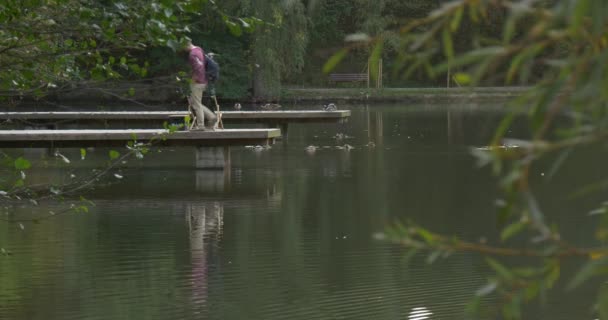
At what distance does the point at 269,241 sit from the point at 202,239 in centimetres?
56

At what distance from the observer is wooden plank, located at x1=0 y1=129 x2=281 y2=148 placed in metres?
14.3

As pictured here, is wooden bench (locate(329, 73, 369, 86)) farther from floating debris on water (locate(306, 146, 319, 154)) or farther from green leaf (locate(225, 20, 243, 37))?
green leaf (locate(225, 20, 243, 37))

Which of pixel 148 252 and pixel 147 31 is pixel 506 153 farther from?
pixel 148 252

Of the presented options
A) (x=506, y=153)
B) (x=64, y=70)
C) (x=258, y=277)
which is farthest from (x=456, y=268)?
(x=506, y=153)

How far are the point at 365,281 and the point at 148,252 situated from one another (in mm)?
1976

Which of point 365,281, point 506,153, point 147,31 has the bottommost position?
point 365,281

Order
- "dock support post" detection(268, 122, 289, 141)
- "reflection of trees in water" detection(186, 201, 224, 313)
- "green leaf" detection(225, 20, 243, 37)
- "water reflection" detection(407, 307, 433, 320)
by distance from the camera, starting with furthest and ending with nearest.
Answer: "dock support post" detection(268, 122, 289, 141) < "reflection of trees in water" detection(186, 201, 224, 313) < "water reflection" detection(407, 307, 433, 320) < "green leaf" detection(225, 20, 243, 37)

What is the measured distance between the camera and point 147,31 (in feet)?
18.1

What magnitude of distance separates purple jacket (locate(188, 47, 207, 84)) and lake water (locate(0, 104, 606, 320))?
1.14 metres

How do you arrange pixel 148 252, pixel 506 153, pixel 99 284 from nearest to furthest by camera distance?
pixel 506 153
pixel 99 284
pixel 148 252

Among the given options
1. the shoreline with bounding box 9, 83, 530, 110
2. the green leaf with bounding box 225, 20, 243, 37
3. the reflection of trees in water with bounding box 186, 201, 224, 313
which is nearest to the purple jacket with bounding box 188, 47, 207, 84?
the reflection of trees in water with bounding box 186, 201, 224, 313

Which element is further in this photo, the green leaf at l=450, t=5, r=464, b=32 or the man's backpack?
the man's backpack

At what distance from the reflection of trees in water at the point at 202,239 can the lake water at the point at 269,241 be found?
0.7 inches

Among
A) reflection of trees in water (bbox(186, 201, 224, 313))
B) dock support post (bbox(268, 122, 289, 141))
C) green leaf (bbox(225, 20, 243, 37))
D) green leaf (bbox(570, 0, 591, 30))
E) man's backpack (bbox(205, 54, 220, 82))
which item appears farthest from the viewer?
dock support post (bbox(268, 122, 289, 141))
